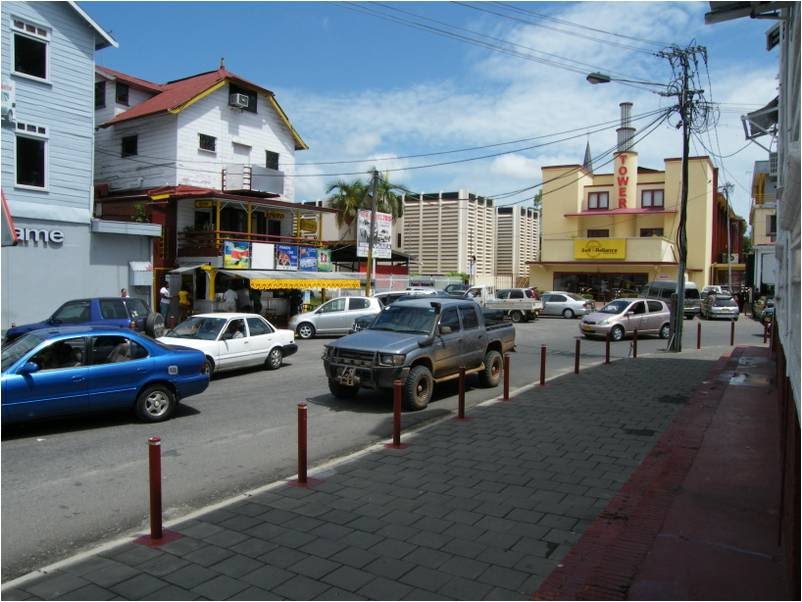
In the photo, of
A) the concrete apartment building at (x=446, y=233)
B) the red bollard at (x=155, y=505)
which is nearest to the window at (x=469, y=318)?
the red bollard at (x=155, y=505)

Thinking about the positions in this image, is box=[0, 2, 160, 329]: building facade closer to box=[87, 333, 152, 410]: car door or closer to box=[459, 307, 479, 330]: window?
box=[87, 333, 152, 410]: car door

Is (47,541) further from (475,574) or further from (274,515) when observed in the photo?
(475,574)

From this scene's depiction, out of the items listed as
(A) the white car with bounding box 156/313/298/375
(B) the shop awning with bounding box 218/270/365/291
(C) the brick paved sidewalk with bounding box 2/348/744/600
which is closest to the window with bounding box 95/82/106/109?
(B) the shop awning with bounding box 218/270/365/291

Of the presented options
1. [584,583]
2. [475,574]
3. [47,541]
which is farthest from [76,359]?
[584,583]

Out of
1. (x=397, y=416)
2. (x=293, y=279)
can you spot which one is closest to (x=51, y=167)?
(x=293, y=279)

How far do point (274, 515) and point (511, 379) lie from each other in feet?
31.1

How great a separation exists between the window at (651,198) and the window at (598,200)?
256 centimetres

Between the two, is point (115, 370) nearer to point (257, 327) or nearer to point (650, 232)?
point (257, 327)

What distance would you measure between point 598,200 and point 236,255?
111ft

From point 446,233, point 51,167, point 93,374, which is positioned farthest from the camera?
point 446,233

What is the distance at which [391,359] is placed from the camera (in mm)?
10547

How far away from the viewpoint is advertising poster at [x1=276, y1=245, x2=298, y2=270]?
27.9m

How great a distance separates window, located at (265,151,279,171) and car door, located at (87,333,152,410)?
79.1 ft

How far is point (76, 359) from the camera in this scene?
29.7 feet
